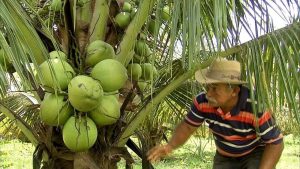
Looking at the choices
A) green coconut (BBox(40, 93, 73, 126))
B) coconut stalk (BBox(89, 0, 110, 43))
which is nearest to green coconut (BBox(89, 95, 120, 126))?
green coconut (BBox(40, 93, 73, 126))

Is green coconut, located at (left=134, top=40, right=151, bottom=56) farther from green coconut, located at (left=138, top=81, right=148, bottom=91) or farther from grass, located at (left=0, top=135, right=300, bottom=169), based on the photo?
grass, located at (left=0, top=135, right=300, bottom=169)

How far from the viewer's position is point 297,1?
2.05 metres

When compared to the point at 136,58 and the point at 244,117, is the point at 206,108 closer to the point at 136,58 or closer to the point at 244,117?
the point at 244,117

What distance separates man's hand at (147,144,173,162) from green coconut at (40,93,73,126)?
83 centimetres

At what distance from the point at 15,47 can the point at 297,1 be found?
116cm

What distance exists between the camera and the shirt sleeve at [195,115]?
118 inches

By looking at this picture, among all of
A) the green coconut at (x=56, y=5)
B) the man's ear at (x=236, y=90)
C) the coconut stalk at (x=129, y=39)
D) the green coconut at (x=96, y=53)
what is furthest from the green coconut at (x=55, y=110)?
the man's ear at (x=236, y=90)

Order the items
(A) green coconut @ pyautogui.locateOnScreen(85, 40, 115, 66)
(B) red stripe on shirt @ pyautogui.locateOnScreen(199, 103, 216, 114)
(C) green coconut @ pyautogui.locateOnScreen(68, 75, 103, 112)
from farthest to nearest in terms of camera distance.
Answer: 1. (B) red stripe on shirt @ pyautogui.locateOnScreen(199, 103, 216, 114)
2. (A) green coconut @ pyautogui.locateOnScreen(85, 40, 115, 66)
3. (C) green coconut @ pyautogui.locateOnScreen(68, 75, 103, 112)

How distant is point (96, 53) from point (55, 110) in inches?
12.6

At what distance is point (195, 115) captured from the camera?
9.95ft

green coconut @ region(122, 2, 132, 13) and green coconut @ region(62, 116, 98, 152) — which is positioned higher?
green coconut @ region(122, 2, 132, 13)

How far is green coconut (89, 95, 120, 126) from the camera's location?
7.16 ft

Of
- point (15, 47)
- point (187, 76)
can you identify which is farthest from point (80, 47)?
point (15, 47)

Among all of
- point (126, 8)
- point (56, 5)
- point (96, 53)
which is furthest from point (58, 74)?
point (126, 8)
